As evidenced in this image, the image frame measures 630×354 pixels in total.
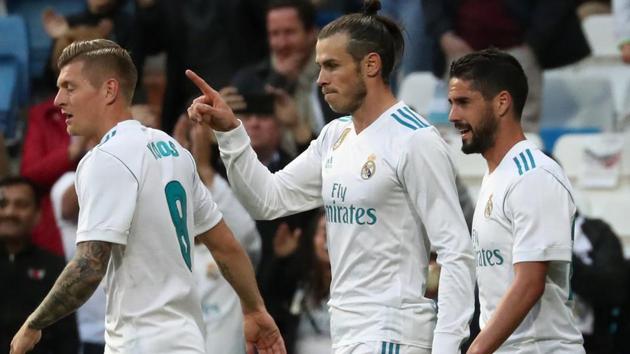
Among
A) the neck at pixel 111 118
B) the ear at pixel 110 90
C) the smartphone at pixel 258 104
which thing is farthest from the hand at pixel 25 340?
the smartphone at pixel 258 104

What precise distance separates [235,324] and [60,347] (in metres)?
1.12

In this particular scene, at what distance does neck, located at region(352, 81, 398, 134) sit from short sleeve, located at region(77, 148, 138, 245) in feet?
3.15

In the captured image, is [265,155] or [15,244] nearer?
[15,244]

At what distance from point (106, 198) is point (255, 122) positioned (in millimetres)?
3923

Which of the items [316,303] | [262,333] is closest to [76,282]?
[262,333]

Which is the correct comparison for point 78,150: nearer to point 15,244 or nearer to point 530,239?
point 15,244

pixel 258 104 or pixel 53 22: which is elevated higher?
pixel 53 22


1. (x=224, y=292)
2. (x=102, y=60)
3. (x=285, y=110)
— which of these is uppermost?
(x=102, y=60)

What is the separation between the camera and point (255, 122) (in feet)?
30.6

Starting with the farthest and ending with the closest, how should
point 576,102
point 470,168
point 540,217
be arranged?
1. point 576,102
2. point 470,168
3. point 540,217

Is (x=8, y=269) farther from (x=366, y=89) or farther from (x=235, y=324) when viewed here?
(x=366, y=89)

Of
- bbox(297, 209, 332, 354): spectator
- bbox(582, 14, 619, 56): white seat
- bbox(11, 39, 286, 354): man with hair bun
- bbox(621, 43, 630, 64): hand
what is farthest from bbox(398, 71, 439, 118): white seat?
bbox(11, 39, 286, 354): man with hair bun

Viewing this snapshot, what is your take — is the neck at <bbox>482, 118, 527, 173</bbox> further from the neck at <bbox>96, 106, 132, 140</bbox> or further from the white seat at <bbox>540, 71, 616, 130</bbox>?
the white seat at <bbox>540, 71, 616, 130</bbox>

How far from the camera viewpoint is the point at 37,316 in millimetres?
5418
